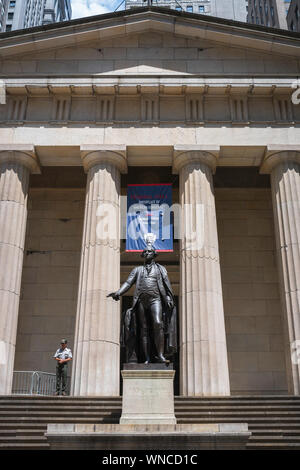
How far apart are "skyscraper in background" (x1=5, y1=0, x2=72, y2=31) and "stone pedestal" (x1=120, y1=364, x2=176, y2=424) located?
86627 mm

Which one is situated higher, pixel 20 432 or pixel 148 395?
pixel 148 395

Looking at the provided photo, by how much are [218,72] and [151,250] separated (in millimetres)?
11897

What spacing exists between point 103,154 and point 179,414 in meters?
10.3

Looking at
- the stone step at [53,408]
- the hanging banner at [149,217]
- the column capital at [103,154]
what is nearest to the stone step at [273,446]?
the stone step at [53,408]

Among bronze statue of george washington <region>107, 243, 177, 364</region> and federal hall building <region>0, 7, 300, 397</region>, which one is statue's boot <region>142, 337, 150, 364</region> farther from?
federal hall building <region>0, 7, 300, 397</region>

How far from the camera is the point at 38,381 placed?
1889 centimetres

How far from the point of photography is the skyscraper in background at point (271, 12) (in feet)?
172

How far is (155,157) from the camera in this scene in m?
21.0

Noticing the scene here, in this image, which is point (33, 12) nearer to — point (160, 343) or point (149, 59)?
point (149, 59)

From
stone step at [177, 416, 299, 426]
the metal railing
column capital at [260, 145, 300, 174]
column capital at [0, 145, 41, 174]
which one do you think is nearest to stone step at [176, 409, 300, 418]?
stone step at [177, 416, 299, 426]

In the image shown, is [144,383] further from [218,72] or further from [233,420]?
[218,72]

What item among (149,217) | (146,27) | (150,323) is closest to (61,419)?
(150,323)

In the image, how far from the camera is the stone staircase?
40.5 ft

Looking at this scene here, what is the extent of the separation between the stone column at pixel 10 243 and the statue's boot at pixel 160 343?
819 cm
